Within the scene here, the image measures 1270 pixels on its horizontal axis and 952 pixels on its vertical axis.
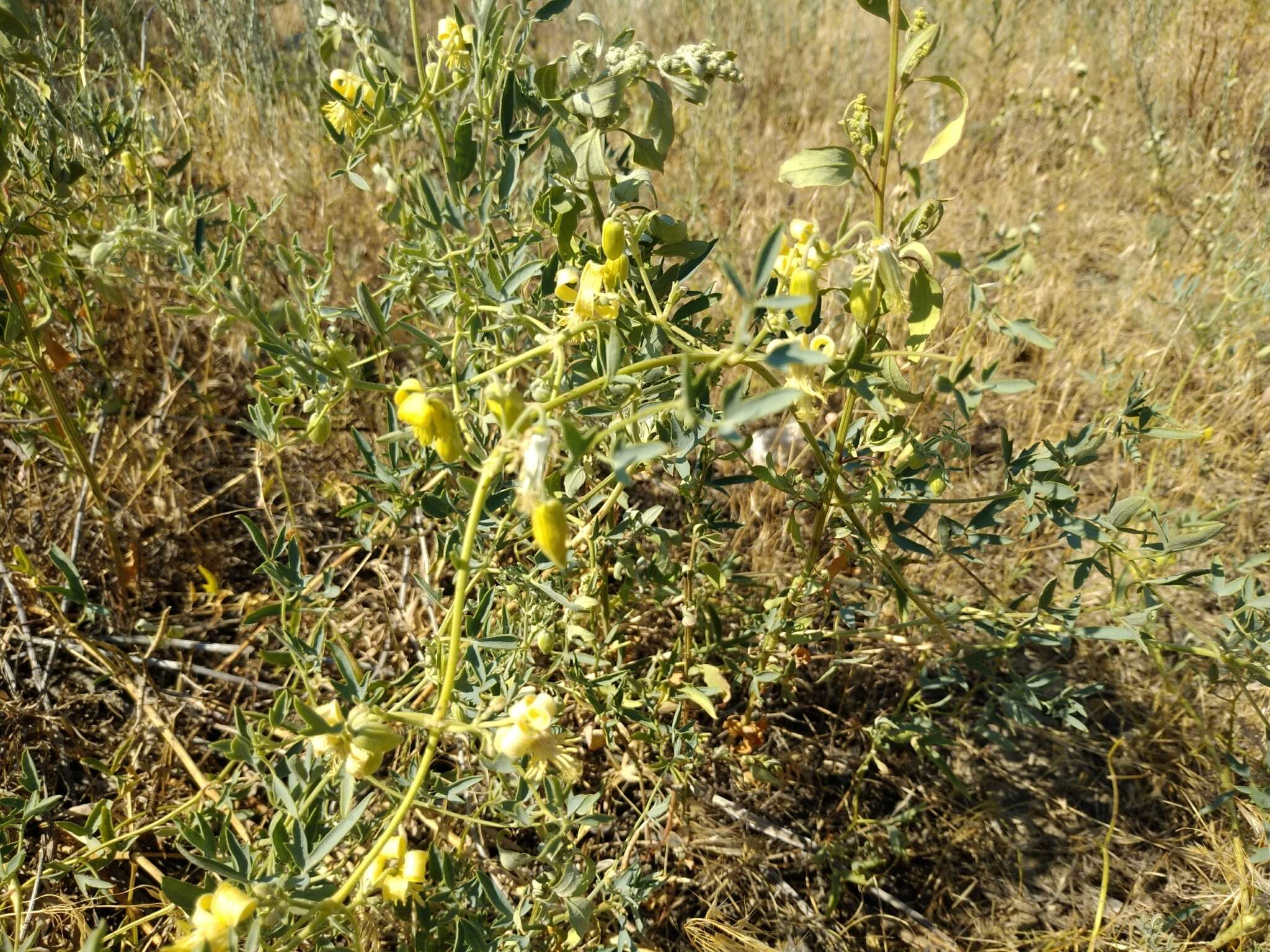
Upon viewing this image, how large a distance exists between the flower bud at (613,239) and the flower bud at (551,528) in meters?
0.36

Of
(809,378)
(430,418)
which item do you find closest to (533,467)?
(430,418)

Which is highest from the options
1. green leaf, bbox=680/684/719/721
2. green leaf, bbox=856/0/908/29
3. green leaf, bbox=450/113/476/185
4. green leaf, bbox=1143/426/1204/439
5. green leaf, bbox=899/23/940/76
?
green leaf, bbox=856/0/908/29

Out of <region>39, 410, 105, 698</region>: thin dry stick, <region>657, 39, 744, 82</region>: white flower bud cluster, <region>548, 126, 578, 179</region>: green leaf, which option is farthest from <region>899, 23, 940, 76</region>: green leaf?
<region>39, 410, 105, 698</region>: thin dry stick

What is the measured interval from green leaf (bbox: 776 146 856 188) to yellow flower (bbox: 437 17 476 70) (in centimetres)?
55

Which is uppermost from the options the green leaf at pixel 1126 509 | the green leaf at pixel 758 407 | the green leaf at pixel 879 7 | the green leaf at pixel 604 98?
the green leaf at pixel 879 7

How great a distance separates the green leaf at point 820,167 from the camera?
999mm

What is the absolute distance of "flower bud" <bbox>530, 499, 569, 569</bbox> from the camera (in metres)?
0.69

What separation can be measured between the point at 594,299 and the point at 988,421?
166 centimetres

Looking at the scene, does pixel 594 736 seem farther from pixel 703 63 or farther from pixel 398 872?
pixel 703 63

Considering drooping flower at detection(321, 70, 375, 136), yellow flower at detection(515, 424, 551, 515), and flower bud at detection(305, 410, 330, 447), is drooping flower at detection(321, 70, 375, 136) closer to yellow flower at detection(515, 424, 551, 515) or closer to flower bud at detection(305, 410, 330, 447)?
flower bud at detection(305, 410, 330, 447)

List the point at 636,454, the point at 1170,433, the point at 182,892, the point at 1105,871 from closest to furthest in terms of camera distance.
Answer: the point at 636,454, the point at 182,892, the point at 1170,433, the point at 1105,871

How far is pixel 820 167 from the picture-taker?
1.00 meters

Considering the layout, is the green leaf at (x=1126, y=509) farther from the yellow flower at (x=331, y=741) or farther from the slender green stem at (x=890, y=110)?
the yellow flower at (x=331, y=741)

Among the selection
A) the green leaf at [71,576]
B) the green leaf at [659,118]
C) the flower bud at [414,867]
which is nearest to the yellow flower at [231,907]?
the flower bud at [414,867]
